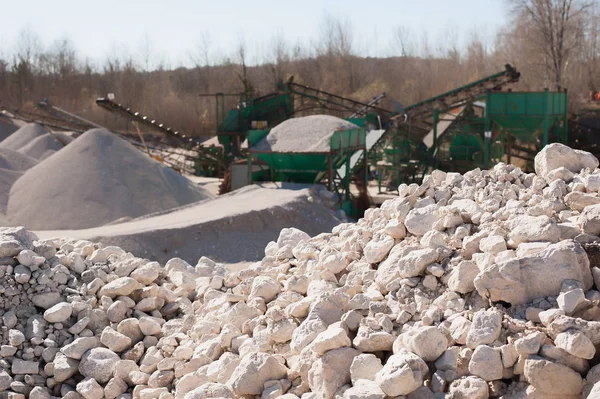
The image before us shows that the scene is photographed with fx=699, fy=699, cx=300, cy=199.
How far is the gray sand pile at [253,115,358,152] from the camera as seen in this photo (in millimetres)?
15938

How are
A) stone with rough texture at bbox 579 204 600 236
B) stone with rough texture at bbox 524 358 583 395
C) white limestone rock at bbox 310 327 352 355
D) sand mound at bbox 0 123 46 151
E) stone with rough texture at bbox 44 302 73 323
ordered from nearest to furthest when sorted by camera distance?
stone with rough texture at bbox 524 358 583 395, white limestone rock at bbox 310 327 352 355, stone with rough texture at bbox 579 204 600 236, stone with rough texture at bbox 44 302 73 323, sand mound at bbox 0 123 46 151

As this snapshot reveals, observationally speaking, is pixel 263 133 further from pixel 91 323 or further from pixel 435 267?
pixel 435 267

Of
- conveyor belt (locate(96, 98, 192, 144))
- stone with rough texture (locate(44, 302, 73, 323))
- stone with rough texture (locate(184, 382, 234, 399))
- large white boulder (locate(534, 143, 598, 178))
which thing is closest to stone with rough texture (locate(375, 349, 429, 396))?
stone with rough texture (locate(184, 382, 234, 399))

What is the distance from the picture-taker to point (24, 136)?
22.0 m

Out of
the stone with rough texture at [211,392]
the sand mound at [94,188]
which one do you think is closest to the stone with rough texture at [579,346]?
the stone with rough texture at [211,392]

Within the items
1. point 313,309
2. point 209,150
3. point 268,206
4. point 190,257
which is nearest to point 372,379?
point 313,309

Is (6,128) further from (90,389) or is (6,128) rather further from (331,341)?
(331,341)

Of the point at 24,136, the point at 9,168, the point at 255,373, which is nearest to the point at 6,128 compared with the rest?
the point at 24,136

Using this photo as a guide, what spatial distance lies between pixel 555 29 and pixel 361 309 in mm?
28469

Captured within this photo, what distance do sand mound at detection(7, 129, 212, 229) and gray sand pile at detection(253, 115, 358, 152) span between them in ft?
6.64

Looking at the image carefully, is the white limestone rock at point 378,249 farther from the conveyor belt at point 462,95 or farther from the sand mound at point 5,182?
the conveyor belt at point 462,95

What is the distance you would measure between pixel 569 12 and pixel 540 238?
2880 cm

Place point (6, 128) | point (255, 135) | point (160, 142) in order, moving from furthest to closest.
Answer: point (6, 128) < point (160, 142) < point (255, 135)

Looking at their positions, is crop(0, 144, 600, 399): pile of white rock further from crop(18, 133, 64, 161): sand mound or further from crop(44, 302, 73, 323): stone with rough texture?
crop(18, 133, 64, 161): sand mound
